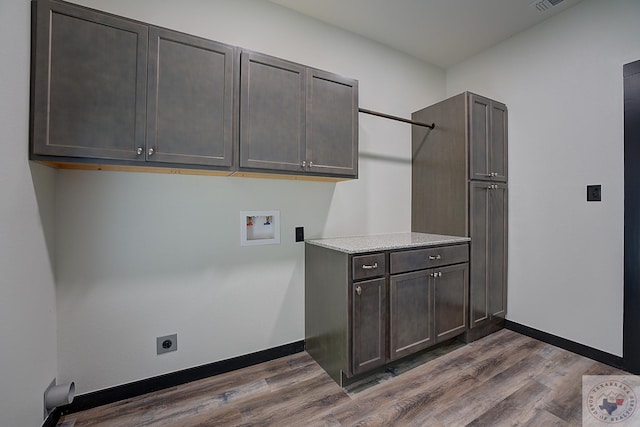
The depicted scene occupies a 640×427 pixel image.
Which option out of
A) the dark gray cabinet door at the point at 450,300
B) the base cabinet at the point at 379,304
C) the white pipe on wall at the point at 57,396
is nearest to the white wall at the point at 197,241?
the white pipe on wall at the point at 57,396

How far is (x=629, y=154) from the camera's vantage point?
190 centimetres

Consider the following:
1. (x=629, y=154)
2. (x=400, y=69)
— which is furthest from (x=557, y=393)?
(x=400, y=69)

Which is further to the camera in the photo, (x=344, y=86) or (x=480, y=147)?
(x=480, y=147)

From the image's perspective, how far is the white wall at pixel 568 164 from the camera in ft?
6.53

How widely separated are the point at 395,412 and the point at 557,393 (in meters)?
1.07

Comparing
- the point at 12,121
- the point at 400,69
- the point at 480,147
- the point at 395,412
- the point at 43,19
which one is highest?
the point at 400,69

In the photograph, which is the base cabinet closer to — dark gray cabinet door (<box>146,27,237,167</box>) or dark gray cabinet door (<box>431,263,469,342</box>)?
dark gray cabinet door (<box>431,263,469,342</box>)

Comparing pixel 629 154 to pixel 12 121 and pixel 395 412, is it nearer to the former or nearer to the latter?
pixel 395 412

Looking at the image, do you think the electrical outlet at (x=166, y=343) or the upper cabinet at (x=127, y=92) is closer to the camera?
the upper cabinet at (x=127, y=92)

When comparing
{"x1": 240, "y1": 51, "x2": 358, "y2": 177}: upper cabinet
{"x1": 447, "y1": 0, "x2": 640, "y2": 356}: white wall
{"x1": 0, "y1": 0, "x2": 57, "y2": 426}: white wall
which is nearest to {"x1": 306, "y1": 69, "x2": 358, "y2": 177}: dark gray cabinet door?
{"x1": 240, "y1": 51, "x2": 358, "y2": 177}: upper cabinet

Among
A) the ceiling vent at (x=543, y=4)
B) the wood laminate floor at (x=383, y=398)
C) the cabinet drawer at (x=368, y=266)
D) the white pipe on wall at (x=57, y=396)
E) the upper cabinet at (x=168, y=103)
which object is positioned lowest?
the wood laminate floor at (x=383, y=398)

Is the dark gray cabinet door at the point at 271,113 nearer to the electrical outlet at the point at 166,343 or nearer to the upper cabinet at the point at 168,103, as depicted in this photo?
the upper cabinet at the point at 168,103

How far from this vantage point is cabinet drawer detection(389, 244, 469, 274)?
1915 millimetres

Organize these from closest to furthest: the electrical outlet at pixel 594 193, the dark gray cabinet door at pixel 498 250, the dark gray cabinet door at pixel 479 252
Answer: the electrical outlet at pixel 594 193
the dark gray cabinet door at pixel 479 252
the dark gray cabinet door at pixel 498 250
